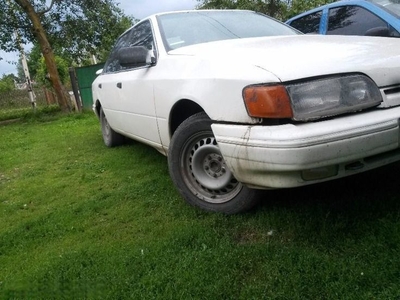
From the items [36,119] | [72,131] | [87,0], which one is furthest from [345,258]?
[87,0]

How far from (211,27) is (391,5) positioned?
8.04 ft

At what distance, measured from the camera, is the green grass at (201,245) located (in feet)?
6.33

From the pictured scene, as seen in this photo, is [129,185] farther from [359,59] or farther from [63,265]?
[359,59]

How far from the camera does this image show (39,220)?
3.06 m

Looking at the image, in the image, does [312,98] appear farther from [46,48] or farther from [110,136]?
[46,48]

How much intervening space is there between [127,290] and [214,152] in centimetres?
104

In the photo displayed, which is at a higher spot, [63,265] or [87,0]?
[87,0]

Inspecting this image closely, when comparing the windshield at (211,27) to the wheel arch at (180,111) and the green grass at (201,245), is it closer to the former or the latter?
the wheel arch at (180,111)

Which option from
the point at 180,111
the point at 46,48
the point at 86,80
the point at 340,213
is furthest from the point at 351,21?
the point at 46,48

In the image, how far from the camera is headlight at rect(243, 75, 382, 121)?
79.5 inches

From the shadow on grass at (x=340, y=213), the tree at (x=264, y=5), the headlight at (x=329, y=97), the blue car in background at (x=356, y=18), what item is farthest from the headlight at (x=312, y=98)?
the tree at (x=264, y=5)

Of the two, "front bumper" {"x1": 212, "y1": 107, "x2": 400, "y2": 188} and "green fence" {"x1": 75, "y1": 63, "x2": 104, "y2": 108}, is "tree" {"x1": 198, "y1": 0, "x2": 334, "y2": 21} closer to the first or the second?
"green fence" {"x1": 75, "y1": 63, "x2": 104, "y2": 108}

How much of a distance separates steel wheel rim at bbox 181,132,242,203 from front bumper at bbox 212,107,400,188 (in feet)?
1.33

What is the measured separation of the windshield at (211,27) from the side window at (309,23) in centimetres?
159
